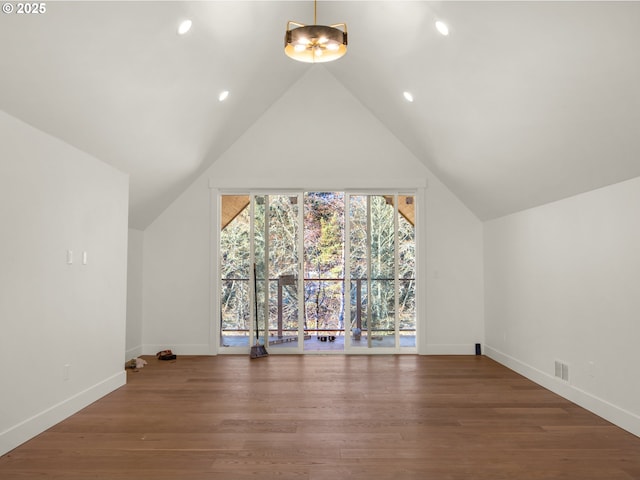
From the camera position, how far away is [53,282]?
3389 millimetres

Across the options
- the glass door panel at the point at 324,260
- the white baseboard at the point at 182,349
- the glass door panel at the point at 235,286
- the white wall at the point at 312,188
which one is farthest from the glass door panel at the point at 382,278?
the white baseboard at the point at 182,349

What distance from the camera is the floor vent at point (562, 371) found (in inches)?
157

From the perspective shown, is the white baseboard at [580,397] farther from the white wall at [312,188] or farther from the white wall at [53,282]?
the white wall at [53,282]

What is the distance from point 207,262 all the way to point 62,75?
3.42 m

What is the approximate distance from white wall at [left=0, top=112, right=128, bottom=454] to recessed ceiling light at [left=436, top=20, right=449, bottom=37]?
2.93 meters

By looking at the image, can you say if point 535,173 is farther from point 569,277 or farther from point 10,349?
point 10,349

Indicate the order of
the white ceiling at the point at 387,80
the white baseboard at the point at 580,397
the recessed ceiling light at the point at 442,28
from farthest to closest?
the recessed ceiling light at the point at 442,28 → the white baseboard at the point at 580,397 → the white ceiling at the point at 387,80

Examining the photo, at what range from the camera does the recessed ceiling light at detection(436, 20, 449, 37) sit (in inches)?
129

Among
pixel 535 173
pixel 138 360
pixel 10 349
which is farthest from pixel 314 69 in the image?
pixel 10 349

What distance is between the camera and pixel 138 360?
526 cm

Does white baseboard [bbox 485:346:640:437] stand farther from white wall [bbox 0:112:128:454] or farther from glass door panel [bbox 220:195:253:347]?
white wall [bbox 0:112:128:454]

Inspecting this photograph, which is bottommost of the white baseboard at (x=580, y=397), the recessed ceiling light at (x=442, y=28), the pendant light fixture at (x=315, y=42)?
the white baseboard at (x=580, y=397)

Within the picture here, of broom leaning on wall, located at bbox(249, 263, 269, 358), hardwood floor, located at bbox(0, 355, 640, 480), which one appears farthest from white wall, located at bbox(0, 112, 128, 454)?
broom leaning on wall, located at bbox(249, 263, 269, 358)

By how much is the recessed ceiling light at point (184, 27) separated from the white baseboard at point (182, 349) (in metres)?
3.90
